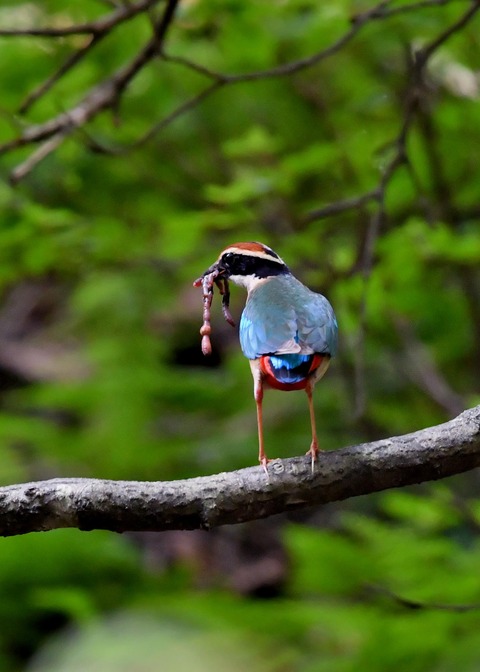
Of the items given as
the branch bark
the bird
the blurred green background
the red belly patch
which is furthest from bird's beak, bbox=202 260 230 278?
the blurred green background

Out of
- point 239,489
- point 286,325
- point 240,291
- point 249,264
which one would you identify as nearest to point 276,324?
point 286,325

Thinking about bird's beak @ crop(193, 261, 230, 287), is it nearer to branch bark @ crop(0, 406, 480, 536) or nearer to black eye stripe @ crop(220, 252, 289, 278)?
black eye stripe @ crop(220, 252, 289, 278)

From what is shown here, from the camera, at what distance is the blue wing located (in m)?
2.05

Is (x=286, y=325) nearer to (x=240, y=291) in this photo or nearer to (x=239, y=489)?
(x=239, y=489)

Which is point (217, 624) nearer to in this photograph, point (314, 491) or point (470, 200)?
point (470, 200)

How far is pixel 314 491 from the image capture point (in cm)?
225

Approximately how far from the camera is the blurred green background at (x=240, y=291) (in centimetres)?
416

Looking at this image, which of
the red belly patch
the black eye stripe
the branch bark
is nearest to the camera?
the red belly patch

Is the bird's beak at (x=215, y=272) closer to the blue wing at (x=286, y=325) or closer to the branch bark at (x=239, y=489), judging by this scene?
the blue wing at (x=286, y=325)

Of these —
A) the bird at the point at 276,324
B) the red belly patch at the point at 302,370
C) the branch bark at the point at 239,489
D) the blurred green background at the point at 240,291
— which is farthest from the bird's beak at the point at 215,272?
the blurred green background at the point at 240,291

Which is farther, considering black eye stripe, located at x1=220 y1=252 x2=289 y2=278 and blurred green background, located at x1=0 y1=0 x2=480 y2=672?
blurred green background, located at x1=0 y1=0 x2=480 y2=672

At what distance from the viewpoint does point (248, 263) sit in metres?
2.30

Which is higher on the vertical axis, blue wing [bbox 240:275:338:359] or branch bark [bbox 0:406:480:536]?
blue wing [bbox 240:275:338:359]

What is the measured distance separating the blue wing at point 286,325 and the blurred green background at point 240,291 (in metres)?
1.01
